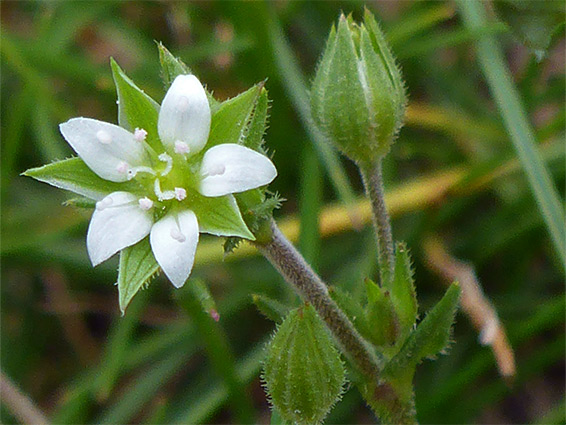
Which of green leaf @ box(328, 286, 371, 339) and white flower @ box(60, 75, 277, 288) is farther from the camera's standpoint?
green leaf @ box(328, 286, 371, 339)

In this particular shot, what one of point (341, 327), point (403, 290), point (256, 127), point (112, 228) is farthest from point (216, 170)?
point (403, 290)

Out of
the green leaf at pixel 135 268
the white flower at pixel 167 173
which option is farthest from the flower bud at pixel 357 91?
the green leaf at pixel 135 268

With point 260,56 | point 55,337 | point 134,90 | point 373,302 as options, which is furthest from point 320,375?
point 55,337

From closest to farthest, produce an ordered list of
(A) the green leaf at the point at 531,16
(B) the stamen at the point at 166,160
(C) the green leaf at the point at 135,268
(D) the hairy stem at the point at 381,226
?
(C) the green leaf at the point at 135,268 < (B) the stamen at the point at 166,160 < (D) the hairy stem at the point at 381,226 < (A) the green leaf at the point at 531,16

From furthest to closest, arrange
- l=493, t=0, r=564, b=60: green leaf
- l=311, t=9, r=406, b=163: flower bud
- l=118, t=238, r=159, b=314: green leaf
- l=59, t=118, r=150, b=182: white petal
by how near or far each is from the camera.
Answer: l=493, t=0, r=564, b=60: green leaf, l=311, t=9, r=406, b=163: flower bud, l=59, t=118, r=150, b=182: white petal, l=118, t=238, r=159, b=314: green leaf

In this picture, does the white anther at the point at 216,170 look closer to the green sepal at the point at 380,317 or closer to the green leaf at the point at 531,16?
the green sepal at the point at 380,317

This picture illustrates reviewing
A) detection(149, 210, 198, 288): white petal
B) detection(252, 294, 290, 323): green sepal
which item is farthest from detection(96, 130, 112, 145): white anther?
detection(252, 294, 290, 323): green sepal

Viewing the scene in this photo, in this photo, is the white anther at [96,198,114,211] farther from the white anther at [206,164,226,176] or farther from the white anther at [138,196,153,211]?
the white anther at [206,164,226,176]
